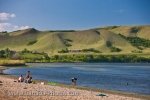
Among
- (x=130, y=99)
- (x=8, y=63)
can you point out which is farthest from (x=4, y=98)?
(x=8, y=63)

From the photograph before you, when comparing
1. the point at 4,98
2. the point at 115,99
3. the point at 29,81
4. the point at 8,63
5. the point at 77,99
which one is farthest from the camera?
the point at 8,63

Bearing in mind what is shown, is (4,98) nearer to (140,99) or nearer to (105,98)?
(105,98)

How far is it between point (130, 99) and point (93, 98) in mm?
4861

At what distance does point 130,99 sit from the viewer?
46.7m

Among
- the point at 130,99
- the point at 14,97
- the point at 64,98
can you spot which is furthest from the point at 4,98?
the point at 130,99

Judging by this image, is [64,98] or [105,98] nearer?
[64,98]

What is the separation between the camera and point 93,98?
44656 mm

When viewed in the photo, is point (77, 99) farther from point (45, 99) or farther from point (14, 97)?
point (14, 97)

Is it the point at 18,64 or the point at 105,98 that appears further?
the point at 18,64

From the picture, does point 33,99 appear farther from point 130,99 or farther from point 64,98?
point 130,99

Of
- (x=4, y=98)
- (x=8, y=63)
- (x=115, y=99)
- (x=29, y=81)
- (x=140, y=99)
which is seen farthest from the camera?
(x=8, y=63)

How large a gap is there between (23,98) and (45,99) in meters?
2.24

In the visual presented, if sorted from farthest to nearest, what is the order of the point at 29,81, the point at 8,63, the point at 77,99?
the point at 8,63, the point at 29,81, the point at 77,99

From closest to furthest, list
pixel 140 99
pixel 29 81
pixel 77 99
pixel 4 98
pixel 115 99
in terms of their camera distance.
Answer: pixel 4 98 → pixel 77 99 → pixel 115 99 → pixel 140 99 → pixel 29 81
